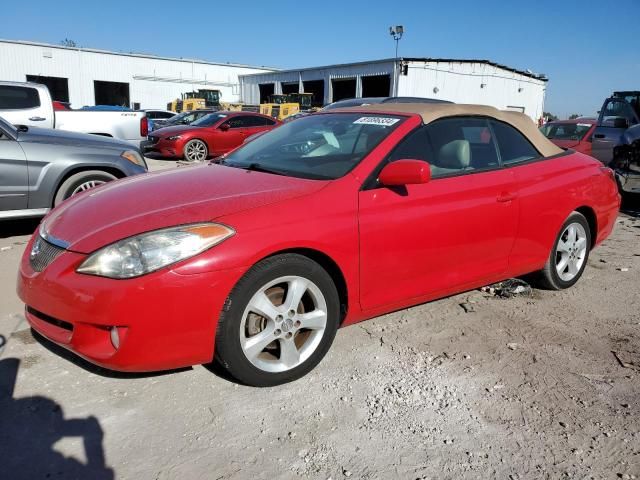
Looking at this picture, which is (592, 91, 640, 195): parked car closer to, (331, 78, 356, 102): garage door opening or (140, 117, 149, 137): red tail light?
(140, 117, 149, 137): red tail light

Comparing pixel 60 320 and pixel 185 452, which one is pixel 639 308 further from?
pixel 60 320

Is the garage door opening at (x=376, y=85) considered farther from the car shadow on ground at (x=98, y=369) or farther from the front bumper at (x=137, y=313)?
the front bumper at (x=137, y=313)

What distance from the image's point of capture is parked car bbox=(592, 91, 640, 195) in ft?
26.5

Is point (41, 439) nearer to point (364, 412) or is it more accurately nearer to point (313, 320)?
point (313, 320)

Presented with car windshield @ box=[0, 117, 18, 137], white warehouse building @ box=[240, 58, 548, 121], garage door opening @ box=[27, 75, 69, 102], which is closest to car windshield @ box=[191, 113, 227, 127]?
car windshield @ box=[0, 117, 18, 137]

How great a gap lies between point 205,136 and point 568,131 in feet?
29.7

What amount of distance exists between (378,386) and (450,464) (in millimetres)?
680

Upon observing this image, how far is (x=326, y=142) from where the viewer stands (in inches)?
145

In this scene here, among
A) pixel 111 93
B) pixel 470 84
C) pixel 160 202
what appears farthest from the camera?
pixel 111 93

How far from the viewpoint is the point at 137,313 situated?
7.93ft

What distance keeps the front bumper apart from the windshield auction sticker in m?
1.56

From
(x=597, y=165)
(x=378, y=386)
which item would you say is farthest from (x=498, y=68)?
(x=378, y=386)

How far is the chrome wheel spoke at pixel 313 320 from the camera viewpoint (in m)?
2.89

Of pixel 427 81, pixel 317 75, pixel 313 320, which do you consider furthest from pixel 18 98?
pixel 317 75
